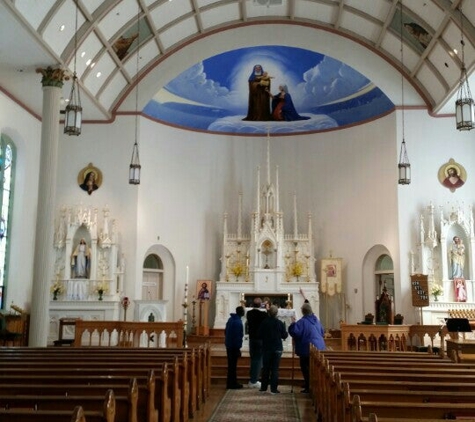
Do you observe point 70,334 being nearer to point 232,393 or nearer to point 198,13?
point 232,393

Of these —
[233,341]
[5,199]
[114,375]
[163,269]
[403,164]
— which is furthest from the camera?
[163,269]

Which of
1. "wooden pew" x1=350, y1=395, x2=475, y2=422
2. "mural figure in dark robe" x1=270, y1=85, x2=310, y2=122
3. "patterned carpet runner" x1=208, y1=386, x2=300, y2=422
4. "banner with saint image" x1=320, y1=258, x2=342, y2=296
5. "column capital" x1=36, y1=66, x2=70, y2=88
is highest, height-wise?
"mural figure in dark robe" x1=270, y1=85, x2=310, y2=122

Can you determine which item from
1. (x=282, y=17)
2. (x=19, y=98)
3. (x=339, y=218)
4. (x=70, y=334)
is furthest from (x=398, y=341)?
(x=19, y=98)

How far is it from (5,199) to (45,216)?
4.03 meters

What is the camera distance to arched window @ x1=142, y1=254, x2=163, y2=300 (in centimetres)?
2011

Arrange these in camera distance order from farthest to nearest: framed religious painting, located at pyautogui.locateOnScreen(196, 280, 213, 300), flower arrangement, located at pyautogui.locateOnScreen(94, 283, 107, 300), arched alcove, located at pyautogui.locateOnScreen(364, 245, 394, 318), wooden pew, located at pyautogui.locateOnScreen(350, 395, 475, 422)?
arched alcove, located at pyautogui.locateOnScreen(364, 245, 394, 318) < framed religious painting, located at pyautogui.locateOnScreen(196, 280, 213, 300) < flower arrangement, located at pyautogui.locateOnScreen(94, 283, 107, 300) < wooden pew, located at pyautogui.locateOnScreen(350, 395, 475, 422)

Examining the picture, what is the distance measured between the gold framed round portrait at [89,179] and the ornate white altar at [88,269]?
28.1 inches

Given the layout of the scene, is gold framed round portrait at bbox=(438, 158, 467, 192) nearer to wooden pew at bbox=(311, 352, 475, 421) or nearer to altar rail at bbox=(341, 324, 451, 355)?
altar rail at bbox=(341, 324, 451, 355)

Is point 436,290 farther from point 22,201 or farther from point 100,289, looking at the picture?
point 22,201

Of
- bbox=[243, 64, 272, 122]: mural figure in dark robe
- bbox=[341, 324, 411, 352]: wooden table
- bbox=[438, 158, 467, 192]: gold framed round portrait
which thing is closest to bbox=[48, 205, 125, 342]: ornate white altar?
bbox=[243, 64, 272, 122]: mural figure in dark robe

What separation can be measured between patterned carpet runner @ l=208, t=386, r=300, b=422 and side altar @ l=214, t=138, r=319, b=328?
30.0ft

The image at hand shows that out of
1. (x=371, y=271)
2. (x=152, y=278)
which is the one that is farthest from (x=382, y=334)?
(x=152, y=278)

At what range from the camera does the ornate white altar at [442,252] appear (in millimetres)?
17500

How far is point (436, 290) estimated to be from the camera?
57.7 feet
